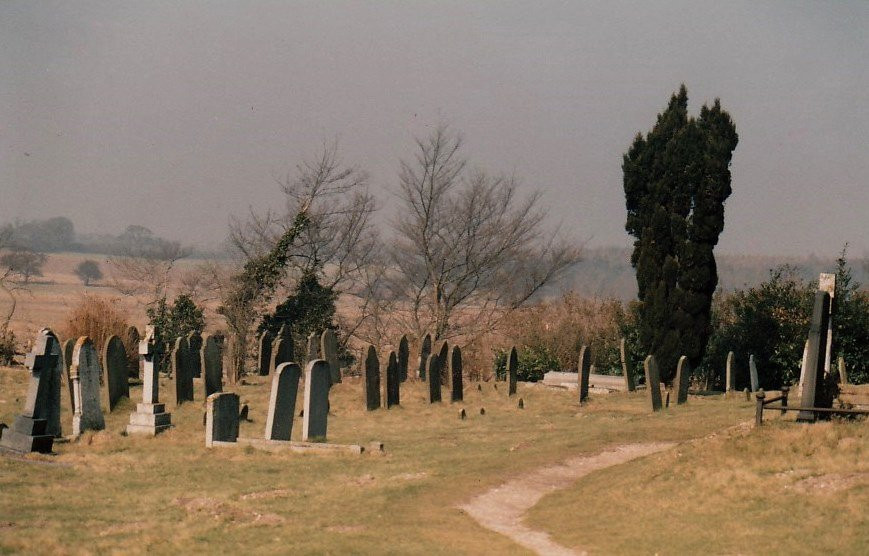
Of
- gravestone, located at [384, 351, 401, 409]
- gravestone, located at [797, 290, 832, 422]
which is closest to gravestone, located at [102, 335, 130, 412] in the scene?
gravestone, located at [384, 351, 401, 409]

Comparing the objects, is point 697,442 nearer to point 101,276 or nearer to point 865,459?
point 865,459

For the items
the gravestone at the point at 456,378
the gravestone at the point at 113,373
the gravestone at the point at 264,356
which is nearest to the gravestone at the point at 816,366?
the gravestone at the point at 456,378

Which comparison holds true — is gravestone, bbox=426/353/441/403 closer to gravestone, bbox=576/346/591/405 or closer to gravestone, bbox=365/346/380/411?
gravestone, bbox=365/346/380/411

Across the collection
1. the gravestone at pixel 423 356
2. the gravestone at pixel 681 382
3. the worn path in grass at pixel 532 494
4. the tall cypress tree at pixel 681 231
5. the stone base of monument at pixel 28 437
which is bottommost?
the worn path in grass at pixel 532 494

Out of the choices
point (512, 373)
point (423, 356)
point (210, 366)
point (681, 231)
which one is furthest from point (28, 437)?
point (681, 231)

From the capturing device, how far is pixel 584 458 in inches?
703

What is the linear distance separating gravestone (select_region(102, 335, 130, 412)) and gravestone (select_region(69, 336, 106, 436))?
10.6 feet

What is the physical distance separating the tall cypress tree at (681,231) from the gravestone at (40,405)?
20201 mm

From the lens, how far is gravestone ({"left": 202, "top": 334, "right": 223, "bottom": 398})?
2530 centimetres

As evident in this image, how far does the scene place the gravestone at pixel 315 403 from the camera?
62.0 feet

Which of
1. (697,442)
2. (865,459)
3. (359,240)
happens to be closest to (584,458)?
(697,442)

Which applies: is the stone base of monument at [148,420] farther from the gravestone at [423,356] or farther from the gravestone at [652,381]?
the gravestone at [423,356]

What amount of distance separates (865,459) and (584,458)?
5.89 meters

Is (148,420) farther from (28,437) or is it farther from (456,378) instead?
(456,378)
